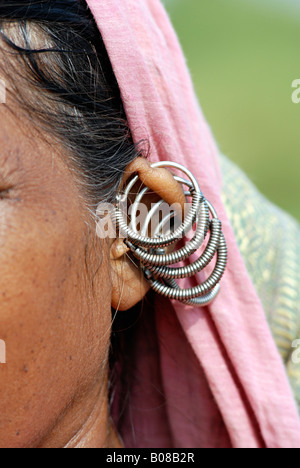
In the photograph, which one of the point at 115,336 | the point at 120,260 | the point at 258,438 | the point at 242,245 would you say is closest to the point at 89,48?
the point at 120,260

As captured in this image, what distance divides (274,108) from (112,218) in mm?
8300

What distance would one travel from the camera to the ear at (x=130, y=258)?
4.43 ft

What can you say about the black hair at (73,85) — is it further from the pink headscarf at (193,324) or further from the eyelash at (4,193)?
the eyelash at (4,193)

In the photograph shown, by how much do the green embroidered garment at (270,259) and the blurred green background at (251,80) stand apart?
136 inches

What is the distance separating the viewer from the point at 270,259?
2182mm

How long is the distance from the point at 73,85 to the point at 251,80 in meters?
10.6

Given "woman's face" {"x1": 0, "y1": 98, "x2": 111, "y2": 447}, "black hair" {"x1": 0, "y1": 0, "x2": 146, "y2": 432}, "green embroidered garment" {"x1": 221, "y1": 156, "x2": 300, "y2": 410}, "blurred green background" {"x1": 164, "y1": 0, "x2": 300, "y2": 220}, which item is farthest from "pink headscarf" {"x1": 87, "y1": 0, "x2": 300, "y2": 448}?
"blurred green background" {"x1": 164, "y1": 0, "x2": 300, "y2": 220}

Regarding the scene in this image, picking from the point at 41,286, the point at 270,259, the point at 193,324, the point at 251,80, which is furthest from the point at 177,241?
the point at 251,80

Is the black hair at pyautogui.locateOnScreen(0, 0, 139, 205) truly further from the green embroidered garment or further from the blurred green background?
the blurred green background

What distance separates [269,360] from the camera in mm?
1552

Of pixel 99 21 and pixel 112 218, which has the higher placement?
pixel 99 21

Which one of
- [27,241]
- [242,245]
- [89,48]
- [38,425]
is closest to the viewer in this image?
[27,241]

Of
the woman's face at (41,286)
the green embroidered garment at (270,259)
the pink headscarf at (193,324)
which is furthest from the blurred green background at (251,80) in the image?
the woman's face at (41,286)

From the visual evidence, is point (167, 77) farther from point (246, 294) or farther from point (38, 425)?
point (38, 425)
